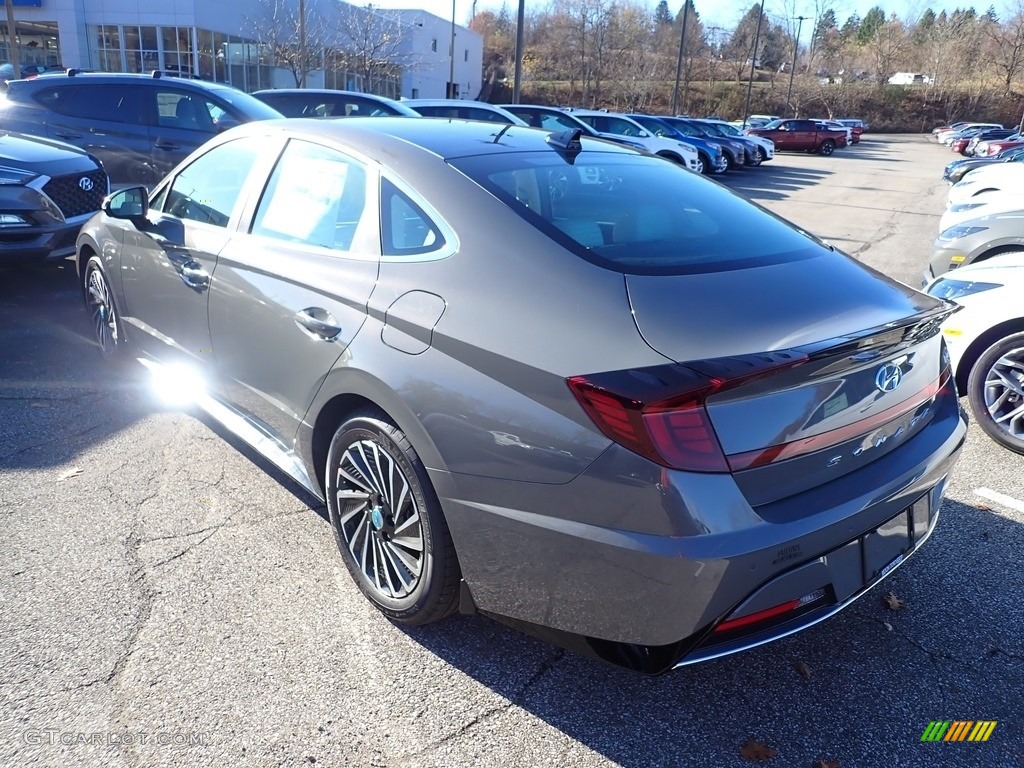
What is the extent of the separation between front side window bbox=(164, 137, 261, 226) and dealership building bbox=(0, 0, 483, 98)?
3257cm

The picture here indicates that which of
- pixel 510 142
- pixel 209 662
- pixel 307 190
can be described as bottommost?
pixel 209 662

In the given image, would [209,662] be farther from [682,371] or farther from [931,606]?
[931,606]

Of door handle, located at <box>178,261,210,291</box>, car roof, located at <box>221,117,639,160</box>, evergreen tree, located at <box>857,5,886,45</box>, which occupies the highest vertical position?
evergreen tree, located at <box>857,5,886,45</box>

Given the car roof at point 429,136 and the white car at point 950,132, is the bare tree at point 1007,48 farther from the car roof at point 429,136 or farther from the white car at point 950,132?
the car roof at point 429,136

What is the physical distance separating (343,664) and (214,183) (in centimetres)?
239

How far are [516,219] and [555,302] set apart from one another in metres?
0.41

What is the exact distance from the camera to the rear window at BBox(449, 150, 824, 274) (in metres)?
2.51

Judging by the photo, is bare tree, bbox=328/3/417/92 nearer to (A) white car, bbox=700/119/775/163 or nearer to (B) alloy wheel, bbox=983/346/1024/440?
(A) white car, bbox=700/119/775/163

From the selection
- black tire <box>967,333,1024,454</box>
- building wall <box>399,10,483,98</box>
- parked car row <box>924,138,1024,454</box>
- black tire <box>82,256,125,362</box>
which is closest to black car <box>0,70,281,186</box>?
black tire <box>82,256,125,362</box>

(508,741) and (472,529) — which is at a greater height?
(472,529)

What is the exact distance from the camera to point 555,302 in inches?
88.2

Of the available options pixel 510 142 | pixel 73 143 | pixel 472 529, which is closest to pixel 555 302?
pixel 472 529

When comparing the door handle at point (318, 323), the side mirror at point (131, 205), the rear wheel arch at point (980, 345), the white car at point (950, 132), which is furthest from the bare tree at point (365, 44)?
the door handle at point (318, 323)

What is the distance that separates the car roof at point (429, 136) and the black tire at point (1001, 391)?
2.39 meters
